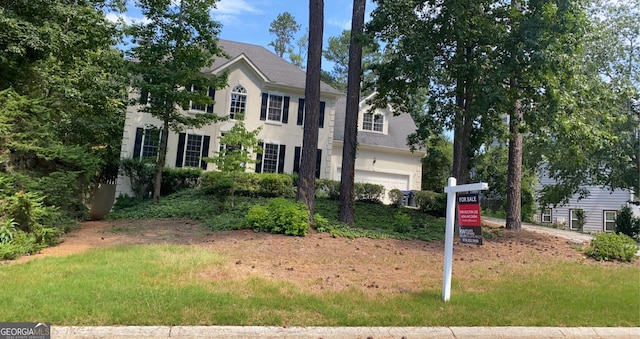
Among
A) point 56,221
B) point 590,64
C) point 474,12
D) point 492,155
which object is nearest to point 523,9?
point 474,12

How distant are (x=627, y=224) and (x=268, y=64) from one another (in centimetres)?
1876

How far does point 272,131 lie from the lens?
20.3 meters

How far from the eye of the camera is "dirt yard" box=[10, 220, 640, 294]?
682 cm

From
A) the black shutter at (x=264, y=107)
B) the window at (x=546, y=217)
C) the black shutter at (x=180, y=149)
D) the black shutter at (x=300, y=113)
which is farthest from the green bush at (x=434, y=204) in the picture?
the window at (x=546, y=217)

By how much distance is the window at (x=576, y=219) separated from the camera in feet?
84.8

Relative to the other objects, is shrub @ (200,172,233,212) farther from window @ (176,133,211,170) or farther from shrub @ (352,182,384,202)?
shrub @ (352,182,384,202)

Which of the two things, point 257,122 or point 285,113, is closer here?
point 257,122

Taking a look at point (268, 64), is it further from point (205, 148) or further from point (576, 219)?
point (576, 219)

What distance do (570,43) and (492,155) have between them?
17.5 meters

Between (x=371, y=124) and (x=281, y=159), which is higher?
(x=371, y=124)

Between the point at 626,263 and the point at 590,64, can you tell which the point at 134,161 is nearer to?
the point at 626,263

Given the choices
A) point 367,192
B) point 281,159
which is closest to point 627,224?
point 367,192

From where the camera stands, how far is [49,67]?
14.0 meters
